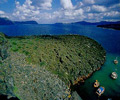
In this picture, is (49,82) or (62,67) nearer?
(49,82)

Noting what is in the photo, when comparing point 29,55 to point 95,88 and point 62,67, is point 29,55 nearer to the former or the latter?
point 62,67

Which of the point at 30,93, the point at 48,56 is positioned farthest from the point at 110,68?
the point at 30,93

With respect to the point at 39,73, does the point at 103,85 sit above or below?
below

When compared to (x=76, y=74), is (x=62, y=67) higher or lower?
higher

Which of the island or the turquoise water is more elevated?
the island

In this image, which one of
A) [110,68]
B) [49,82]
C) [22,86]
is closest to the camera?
[22,86]

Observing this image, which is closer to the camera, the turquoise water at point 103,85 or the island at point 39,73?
the island at point 39,73

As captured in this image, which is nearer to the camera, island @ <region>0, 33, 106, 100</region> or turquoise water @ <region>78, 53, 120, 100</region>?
island @ <region>0, 33, 106, 100</region>

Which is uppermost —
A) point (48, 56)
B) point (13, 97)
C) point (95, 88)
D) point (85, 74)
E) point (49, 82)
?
point (48, 56)

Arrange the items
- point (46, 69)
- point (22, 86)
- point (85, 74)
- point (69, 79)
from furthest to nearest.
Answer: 1. point (85, 74)
2. point (69, 79)
3. point (46, 69)
4. point (22, 86)

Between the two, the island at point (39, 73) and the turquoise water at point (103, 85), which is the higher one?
the island at point (39, 73)

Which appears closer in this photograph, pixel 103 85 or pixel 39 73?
pixel 39 73
